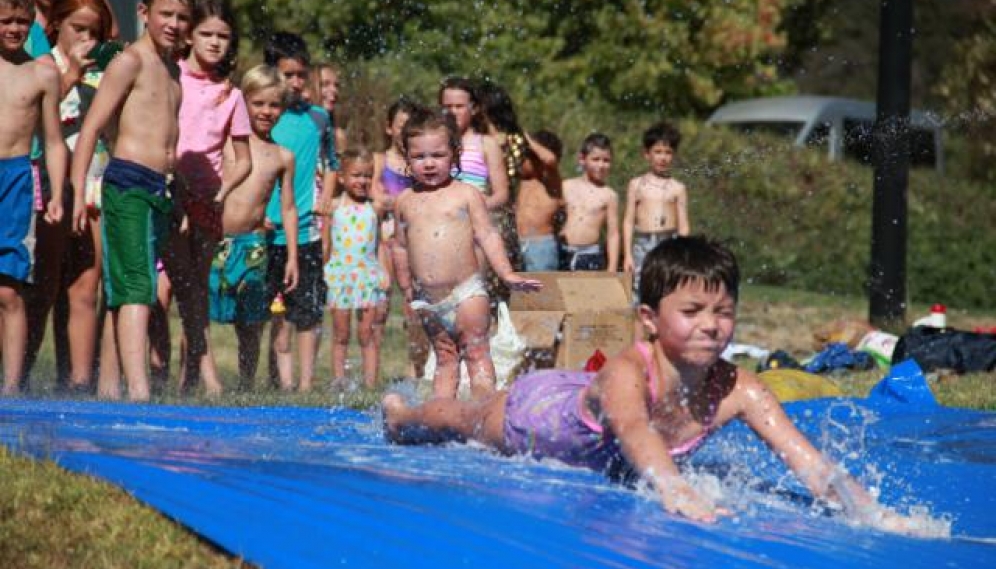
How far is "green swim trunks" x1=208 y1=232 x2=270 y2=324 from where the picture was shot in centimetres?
867

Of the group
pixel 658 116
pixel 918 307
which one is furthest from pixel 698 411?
pixel 658 116

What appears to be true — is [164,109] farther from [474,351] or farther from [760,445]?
[760,445]

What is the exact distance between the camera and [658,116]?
2270 centimetres

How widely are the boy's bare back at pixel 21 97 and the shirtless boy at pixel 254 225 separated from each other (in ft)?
4.88

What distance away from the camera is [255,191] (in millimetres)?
8664

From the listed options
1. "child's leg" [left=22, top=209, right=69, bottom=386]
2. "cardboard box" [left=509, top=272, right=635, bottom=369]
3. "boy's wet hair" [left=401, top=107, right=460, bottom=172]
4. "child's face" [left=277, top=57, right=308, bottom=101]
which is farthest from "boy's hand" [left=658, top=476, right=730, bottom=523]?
"child's face" [left=277, top=57, right=308, bottom=101]

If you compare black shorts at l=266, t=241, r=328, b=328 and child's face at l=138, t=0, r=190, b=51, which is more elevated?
child's face at l=138, t=0, r=190, b=51

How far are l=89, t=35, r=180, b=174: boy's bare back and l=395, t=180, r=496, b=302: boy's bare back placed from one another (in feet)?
3.80

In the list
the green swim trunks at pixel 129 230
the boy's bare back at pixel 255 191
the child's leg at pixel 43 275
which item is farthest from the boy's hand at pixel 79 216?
the boy's bare back at pixel 255 191

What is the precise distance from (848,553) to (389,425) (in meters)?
2.07

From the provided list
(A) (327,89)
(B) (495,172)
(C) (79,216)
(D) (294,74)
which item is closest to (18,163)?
(C) (79,216)

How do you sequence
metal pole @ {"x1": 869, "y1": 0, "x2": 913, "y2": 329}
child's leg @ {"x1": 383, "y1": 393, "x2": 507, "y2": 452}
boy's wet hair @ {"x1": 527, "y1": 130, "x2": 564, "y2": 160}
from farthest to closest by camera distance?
metal pole @ {"x1": 869, "y1": 0, "x2": 913, "y2": 329} → boy's wet hair @ {"x1": 527, "y1": 130, "x2": 564, "y2": 160} → child's leg @ {"x1": 383, "y1": 393, "x2": 507, "y2": 452}

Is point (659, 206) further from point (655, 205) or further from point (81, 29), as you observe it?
point (81, 29)

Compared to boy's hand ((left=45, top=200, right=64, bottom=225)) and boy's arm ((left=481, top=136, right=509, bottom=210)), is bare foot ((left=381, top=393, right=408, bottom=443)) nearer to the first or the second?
boy's hand ((left=45, top=200, right=64, bottom=225))
